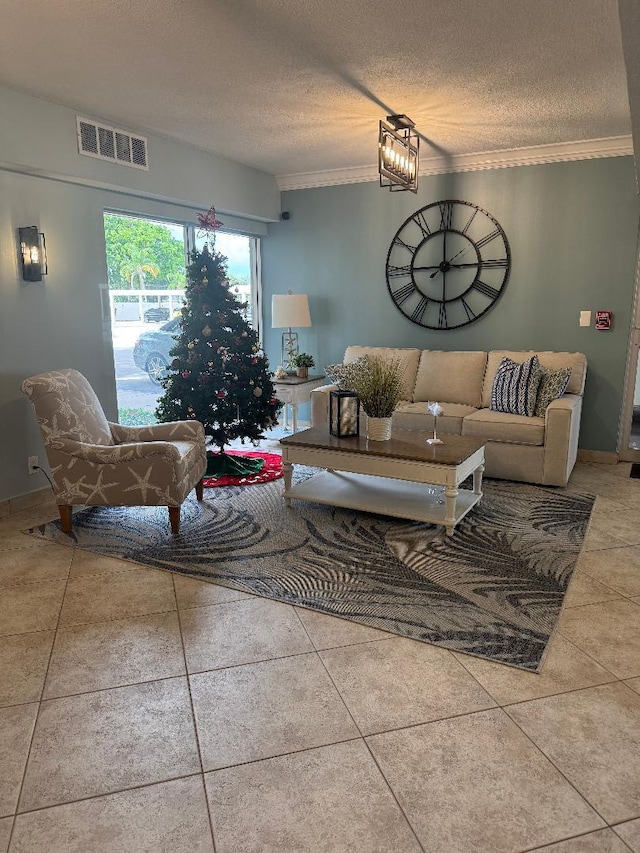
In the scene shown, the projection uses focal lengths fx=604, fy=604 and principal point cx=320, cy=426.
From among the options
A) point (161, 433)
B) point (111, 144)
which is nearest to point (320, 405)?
point (161, 433)

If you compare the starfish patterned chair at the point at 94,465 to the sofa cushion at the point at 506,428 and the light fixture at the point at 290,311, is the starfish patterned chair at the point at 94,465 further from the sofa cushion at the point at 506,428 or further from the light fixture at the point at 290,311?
the light fixture at the point at 290,311

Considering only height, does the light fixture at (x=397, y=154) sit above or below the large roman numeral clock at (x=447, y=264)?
above

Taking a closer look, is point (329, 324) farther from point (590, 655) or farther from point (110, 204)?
point (590, 655)

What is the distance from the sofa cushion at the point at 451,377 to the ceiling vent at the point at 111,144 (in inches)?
112

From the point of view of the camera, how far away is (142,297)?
5027 mm

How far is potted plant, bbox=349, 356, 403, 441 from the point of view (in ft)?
12.4

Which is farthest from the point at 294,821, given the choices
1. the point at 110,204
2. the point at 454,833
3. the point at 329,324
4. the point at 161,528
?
the point at 329,324

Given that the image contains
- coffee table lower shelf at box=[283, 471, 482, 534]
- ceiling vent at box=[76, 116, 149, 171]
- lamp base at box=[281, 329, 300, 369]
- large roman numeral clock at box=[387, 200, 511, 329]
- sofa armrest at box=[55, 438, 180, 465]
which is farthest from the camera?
lamp base at box=[281, 329, 300, 369]

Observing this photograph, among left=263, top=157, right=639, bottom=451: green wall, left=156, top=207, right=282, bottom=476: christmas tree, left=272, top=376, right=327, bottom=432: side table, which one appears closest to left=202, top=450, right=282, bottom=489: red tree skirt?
left=156, top=207, right=282, bottom=476: christmas tree

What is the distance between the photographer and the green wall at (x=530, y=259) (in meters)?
4.98

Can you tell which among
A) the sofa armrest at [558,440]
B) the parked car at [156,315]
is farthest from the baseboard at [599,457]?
the parked car at [156,315]

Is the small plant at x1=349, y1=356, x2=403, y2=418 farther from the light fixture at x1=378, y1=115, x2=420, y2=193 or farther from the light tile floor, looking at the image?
the light tile floor

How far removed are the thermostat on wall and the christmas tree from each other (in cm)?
286

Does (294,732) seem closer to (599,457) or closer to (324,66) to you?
(324,66)
